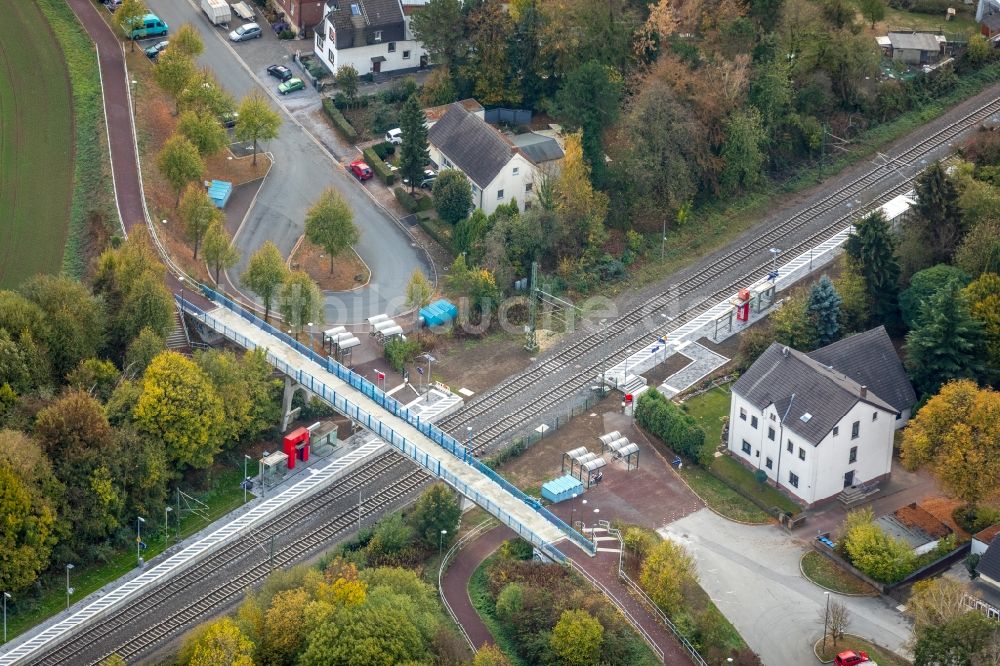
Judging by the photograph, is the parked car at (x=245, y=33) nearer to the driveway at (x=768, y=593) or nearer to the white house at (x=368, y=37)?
the white house at (x=368, y=37)

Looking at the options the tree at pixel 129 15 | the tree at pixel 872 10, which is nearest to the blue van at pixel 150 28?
the tree at pixel 129 15

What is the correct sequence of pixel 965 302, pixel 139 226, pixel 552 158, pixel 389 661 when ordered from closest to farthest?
1. pixel 389 661
2. pixel 965 302
3. pixel 139 226
4. pixel 552 158

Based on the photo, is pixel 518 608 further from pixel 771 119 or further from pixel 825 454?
pixel 771 119

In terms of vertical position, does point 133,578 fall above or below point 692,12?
below

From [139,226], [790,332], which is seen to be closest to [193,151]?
[139,226]

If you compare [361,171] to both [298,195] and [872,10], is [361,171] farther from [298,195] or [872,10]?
[872,10]

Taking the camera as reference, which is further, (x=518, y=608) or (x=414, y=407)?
(x=414, y=407)

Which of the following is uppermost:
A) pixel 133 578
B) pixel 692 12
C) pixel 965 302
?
pixel 692 12
